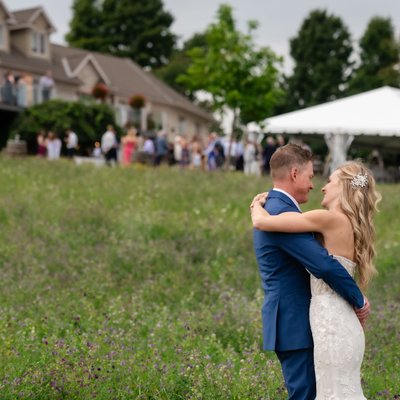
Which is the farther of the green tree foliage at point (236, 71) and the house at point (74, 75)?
the house at point (74, 75)

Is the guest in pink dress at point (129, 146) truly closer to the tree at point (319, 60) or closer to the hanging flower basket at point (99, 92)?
the hanging flower basket at point (99, 92)

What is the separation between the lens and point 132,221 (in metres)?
13.2

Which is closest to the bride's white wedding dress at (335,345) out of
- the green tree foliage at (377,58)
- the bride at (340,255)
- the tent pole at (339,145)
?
the bride at (340,255)

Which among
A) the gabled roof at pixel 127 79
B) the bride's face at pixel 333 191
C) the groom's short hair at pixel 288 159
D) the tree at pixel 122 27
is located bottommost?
the bride's face at pixel 333 191

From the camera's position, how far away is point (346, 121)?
28484 mm

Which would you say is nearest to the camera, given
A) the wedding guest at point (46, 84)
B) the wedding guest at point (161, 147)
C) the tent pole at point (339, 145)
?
the tent pole at point (339, 145)

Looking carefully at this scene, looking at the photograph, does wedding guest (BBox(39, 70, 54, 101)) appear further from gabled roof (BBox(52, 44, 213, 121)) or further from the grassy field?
the grassy field

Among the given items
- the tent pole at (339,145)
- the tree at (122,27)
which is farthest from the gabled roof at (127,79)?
the tent pole at (339,145)

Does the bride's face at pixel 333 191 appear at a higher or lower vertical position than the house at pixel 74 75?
lower

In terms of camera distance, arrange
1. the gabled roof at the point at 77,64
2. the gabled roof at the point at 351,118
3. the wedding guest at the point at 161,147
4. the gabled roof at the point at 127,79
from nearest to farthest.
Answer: the gabled roof at the point at 351,118
the wedding guest at the point at 161,147
the gabled roof at the point at 77,64
the gabled roof at the point at 127,79

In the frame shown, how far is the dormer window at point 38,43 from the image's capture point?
48.8 meters

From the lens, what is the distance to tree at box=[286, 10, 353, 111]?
220ft

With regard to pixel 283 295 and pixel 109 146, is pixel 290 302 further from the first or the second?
pixel 109 146

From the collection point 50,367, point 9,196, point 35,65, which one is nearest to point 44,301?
point 50,367
